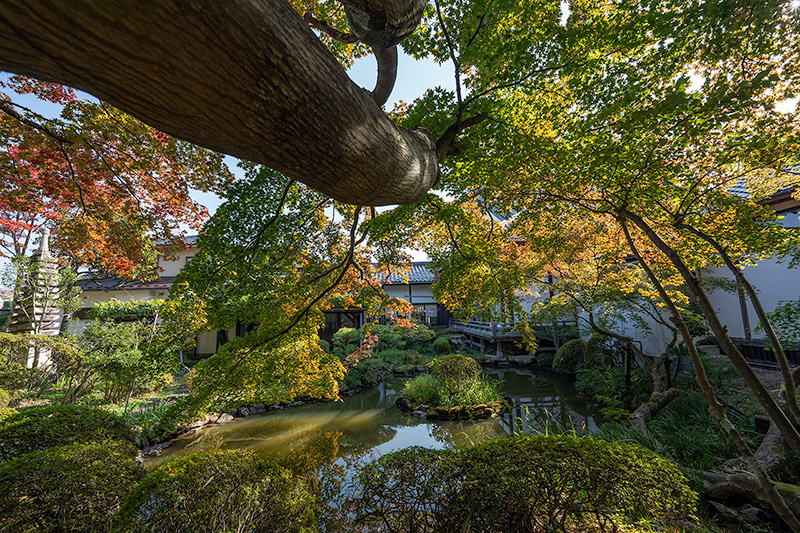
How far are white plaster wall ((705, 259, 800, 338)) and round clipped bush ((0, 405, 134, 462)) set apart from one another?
10.9 metres

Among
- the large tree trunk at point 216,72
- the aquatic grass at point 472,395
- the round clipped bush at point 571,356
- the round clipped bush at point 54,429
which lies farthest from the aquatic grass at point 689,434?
the round clipped bush at point 54,429

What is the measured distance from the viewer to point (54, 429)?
3135 mm

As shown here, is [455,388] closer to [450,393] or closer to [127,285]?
[450,393]

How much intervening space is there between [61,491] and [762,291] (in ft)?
36.9

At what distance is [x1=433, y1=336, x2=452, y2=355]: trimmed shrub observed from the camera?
12.8 m

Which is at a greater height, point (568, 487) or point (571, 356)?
point (568, 487)

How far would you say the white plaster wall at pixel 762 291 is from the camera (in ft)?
20.4

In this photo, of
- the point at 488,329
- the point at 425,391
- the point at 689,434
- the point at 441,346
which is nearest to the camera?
the point at 689,434

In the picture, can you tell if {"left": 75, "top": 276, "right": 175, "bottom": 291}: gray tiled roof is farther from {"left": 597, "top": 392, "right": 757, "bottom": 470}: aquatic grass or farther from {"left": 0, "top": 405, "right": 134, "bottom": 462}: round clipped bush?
{"left": 597, "top": 392, "right": 757, "bottom": 470}: aquatic grass

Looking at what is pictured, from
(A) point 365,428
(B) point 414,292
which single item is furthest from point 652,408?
(B) point 414,292

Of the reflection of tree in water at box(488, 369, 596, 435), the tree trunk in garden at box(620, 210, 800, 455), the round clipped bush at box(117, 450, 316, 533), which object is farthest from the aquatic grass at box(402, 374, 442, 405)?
the tree trunk in garden at box(620, 210, 800, 455)

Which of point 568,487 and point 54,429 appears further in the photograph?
point 54,429

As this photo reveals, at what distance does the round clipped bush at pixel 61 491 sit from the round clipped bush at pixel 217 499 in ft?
1.00

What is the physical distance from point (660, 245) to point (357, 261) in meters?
3.89
